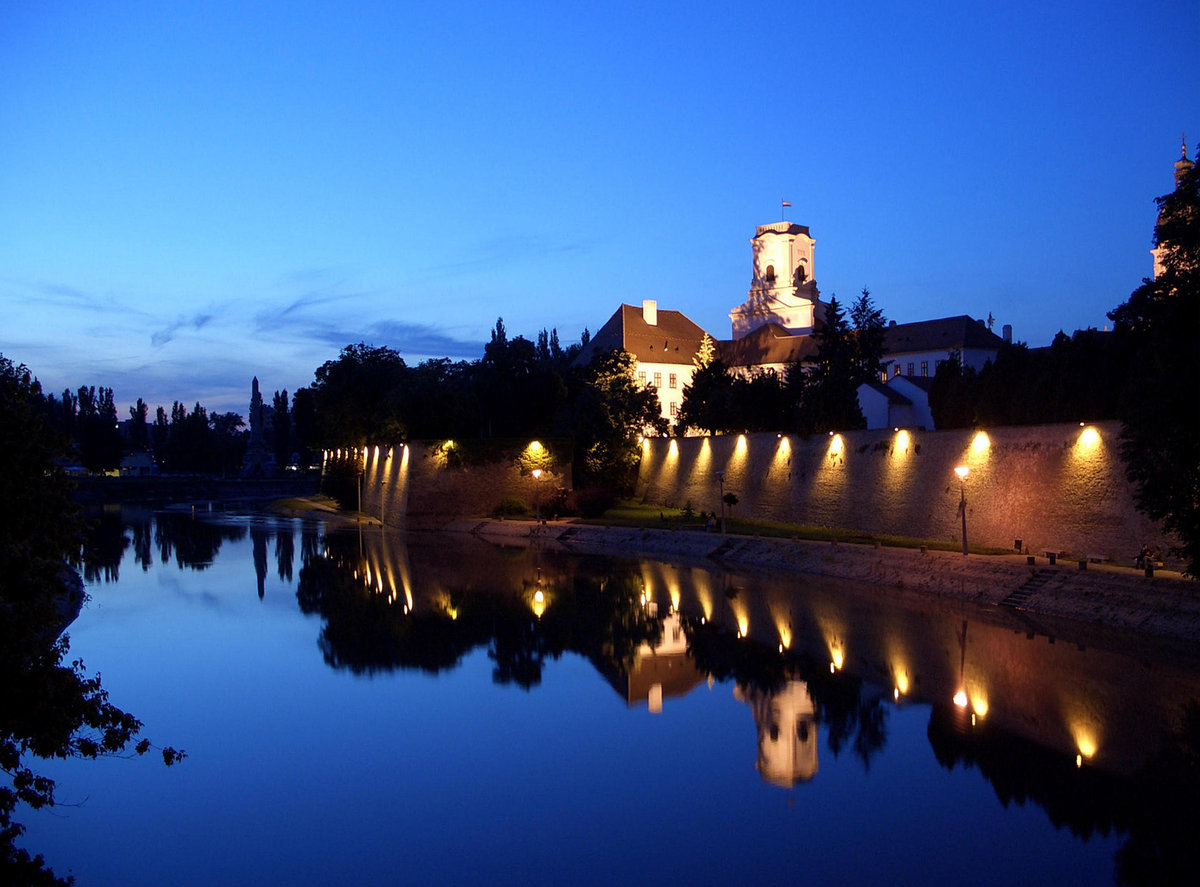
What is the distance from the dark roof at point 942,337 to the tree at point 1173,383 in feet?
146

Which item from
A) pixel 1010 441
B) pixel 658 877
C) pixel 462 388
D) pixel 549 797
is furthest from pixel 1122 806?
pixel 462 388

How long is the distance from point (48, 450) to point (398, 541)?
28814 mm

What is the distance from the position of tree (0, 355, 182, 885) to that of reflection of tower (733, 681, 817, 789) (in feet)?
19.0

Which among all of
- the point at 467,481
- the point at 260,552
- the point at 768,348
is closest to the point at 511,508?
the point at 467,481

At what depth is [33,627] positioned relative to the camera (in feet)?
23.0

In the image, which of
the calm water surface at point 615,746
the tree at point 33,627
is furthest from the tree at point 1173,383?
the tree at point 33,627

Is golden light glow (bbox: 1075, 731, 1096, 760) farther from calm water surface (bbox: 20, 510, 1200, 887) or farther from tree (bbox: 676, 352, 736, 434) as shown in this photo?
tree (bbox: 676, 352, 736, 434)

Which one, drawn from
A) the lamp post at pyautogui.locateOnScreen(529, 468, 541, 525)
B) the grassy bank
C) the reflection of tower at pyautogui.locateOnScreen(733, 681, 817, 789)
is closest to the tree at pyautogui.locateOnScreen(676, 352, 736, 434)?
the grassy bank

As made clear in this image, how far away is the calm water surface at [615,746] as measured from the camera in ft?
26.2

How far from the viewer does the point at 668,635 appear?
17578mm

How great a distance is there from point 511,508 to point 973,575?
23690mm

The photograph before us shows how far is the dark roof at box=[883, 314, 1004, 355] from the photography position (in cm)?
6056

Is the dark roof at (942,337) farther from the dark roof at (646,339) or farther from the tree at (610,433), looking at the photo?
the tree at (610,433)

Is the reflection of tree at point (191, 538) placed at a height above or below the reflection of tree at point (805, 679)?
below
